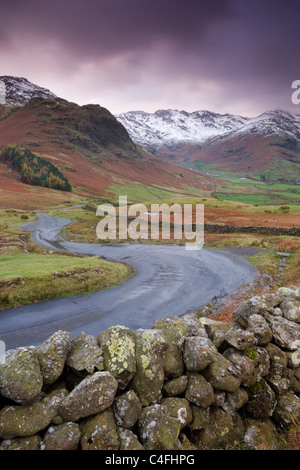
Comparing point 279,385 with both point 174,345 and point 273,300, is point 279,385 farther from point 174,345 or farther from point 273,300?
point 273,300

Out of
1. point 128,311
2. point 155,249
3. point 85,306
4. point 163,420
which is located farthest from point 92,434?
point 155,249

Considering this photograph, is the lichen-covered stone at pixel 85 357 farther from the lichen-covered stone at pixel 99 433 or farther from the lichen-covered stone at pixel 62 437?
the lichen-covered stone at pixel 62 437

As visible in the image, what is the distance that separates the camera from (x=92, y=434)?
19.9ft

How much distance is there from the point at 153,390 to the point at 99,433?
1.88 m

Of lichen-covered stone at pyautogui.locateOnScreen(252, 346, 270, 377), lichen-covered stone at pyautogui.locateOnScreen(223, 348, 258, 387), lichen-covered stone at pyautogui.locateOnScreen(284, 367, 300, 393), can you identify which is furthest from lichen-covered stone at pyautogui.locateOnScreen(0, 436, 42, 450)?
lichen-covered stone at pyautogui.locateOnScreen(284, 367, 300, 393)

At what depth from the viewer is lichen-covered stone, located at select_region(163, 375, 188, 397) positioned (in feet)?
24.6

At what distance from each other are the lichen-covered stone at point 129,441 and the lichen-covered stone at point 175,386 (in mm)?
1571

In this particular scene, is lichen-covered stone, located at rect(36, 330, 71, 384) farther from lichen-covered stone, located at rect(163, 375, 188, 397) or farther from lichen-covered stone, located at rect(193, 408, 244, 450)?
lichen-covered stone, located at rect(193, 408, 244, 450)

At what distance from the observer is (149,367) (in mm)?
7477

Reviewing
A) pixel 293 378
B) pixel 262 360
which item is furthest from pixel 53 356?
pixel 293 378

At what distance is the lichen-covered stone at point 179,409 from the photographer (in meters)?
6.87

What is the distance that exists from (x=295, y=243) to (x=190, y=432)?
4195cm

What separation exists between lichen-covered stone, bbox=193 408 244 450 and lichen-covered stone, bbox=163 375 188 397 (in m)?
1.14
